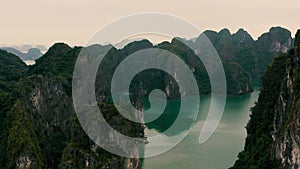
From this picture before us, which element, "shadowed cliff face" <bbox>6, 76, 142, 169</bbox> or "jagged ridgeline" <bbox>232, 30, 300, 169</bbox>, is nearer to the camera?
"jagged ridgeline" <bbox>232, 30, 300, 169</bbox>

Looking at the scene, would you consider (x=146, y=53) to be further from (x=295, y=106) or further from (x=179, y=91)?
(x=295, y=106)

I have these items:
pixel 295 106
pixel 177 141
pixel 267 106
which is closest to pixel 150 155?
pixel 177 141

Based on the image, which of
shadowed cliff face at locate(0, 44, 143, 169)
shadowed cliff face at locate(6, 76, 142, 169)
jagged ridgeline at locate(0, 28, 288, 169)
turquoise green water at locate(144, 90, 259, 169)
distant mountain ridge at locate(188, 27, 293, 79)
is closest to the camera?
shadowed cliff face at locate(6, 76, 142, 169)

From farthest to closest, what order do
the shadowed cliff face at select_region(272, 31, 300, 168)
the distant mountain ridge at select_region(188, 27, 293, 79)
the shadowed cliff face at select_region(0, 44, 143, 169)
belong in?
the distant mountain ridge at select_region(188, 27, 293, 79), the shadowed cliff face at select_region(0, 44, 143, 169), the shadowed cliff face at select_region(272, 31, 300, 168)

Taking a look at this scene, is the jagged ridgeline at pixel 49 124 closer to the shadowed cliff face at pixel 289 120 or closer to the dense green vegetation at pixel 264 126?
the dense green vegetation at pixel 264 126

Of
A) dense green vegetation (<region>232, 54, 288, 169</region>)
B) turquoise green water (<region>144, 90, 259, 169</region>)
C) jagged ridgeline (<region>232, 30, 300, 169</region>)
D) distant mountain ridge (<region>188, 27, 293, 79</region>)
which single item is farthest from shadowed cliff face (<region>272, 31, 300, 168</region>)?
distant mountain ridge (<region>188, 27, 293, 79</region>)

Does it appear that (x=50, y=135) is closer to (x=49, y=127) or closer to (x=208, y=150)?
(x=49, y=127)

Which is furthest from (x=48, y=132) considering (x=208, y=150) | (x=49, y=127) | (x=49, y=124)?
(x=208, y=150)

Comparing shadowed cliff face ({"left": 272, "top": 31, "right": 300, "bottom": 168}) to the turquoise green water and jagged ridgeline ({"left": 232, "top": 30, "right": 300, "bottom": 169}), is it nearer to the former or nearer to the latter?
jagged ridgeline ({"left": 232, "top": 30, "right": 300, "bottom": 169})

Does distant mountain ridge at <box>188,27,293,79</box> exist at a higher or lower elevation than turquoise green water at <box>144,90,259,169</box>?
higher
